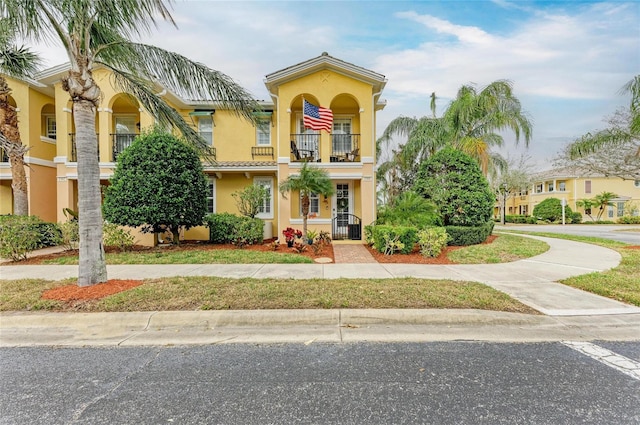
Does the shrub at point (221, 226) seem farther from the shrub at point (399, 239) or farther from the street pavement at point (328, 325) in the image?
the street pavement at point (328, 325)

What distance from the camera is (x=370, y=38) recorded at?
11586mm

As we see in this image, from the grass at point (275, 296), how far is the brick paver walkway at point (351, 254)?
9.37ft

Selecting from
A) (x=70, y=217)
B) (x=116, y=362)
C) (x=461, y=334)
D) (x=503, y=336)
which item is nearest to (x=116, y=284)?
(x=116, y=362)

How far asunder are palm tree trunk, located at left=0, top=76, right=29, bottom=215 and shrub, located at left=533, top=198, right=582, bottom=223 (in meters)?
45.6

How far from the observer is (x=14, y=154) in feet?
37.4

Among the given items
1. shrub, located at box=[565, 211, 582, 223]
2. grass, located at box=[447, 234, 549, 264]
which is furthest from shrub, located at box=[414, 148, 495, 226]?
shrub, located at box=[565, 211, 582, 223]

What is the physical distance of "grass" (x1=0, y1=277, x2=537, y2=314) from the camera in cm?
475

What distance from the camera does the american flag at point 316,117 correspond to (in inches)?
467

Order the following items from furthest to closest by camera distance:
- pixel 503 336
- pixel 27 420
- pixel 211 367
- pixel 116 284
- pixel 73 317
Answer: pixel 116 284
pixel 73 317
pixel 503 336
pixel 211 367
pixel 27 420

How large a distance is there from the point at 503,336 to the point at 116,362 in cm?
473

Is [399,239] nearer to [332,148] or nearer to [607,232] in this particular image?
[332,148]

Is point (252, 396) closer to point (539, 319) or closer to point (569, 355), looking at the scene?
point (569, 355)

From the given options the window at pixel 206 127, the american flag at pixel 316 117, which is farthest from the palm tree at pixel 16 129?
the american flag at pixel 316 117

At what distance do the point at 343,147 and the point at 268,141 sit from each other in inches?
154
